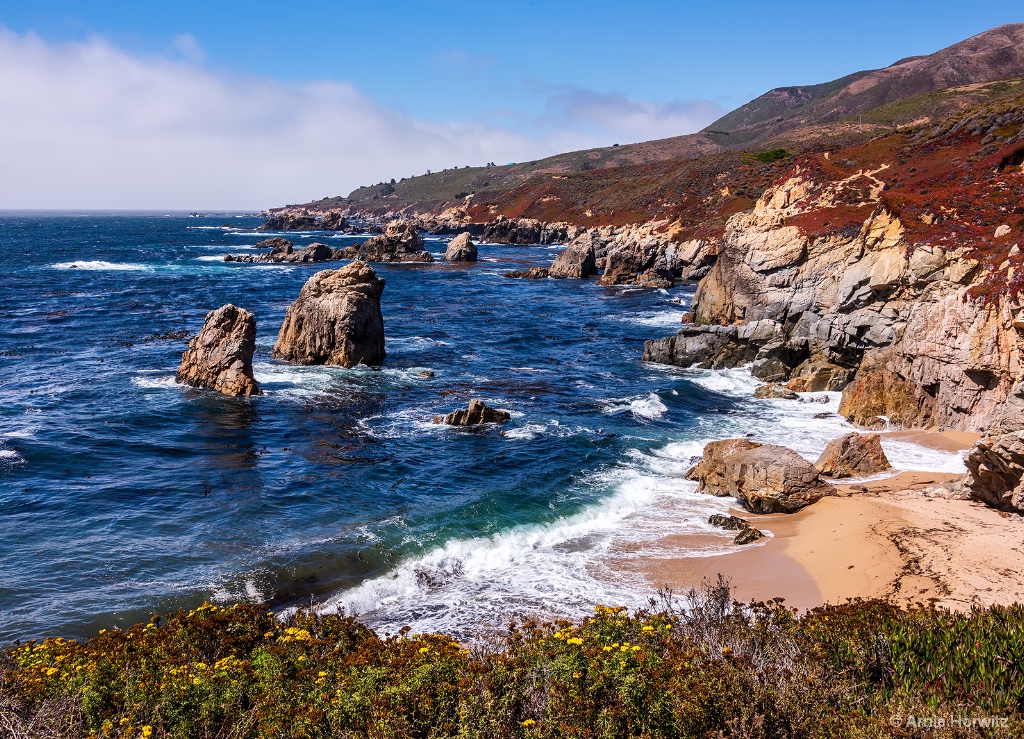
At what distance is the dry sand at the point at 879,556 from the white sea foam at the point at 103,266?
3294 inches

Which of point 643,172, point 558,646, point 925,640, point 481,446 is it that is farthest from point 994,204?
point 643,172

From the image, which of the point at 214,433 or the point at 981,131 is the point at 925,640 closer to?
the point at 214,433

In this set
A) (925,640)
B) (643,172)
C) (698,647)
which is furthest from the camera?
(643,172)

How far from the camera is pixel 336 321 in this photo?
3578cm

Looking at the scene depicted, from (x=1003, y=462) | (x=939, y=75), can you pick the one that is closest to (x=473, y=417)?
(x=1003, y=462)

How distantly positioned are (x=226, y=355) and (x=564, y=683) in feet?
88.6

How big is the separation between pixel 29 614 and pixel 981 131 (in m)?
61.6

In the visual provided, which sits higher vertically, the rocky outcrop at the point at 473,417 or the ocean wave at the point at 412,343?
the ocean wave at the point at 412,343

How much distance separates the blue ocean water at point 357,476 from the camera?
15.8m

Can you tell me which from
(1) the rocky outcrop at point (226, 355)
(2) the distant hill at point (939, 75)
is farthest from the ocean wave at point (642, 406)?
(2) the distant hill at point (939, 75)

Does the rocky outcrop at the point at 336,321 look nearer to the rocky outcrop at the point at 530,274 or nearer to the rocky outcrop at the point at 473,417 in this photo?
the rocky outcrop at the point at 473,417

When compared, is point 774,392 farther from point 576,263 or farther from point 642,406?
point 576,263

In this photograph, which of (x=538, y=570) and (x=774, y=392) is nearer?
(x=538, y=570)

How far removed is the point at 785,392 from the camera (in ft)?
105
